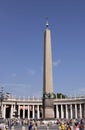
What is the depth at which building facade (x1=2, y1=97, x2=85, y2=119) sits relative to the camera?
106644mm

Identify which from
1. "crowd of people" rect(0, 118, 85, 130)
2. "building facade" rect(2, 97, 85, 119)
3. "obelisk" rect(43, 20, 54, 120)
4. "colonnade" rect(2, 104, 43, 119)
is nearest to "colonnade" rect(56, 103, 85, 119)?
"building facade" rect(2, 97, 85, 119)

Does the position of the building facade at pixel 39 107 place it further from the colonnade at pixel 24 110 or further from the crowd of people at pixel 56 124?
the crowd of people at pixel 56 124

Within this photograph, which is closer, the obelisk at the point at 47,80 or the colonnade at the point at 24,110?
the obelisk at the point at 47,80

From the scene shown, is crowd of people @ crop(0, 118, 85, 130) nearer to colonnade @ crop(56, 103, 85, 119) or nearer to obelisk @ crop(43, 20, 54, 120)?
obelisk @ crop(43, 20, 54, 120)

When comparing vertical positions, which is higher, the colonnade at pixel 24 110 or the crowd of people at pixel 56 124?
the colonnade at pixel 24 110

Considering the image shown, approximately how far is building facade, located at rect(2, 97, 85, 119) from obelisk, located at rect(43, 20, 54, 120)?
62.0 metres

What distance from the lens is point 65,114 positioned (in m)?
111

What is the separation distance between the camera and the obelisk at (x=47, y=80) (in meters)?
43.3

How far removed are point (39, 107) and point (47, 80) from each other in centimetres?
6930

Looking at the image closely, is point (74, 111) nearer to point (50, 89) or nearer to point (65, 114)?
point (65, 114)

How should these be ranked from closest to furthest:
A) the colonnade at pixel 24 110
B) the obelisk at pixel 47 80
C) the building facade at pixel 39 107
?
the obelisk at pixel 47 80
the building facade at pixel 39 107
the colonnade at pixel 24 110

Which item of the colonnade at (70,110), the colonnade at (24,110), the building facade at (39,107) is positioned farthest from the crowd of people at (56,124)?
the colonnade at (24,110)

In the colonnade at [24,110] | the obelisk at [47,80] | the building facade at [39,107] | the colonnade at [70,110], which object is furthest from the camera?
the colonnade at [24,110]

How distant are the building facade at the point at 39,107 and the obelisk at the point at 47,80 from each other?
62033 mm
